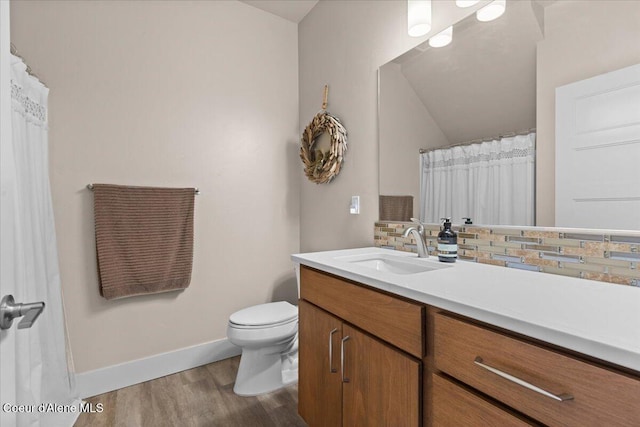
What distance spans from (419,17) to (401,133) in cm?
55

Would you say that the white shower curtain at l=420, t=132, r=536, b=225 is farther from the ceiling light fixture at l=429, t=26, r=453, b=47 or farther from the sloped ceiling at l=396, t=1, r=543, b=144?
the ceiling light fixture at l=429, t=26, r=453, b=47

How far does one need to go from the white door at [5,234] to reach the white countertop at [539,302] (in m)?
0.87

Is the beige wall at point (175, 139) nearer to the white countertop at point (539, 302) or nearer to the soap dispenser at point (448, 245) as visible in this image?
the white countertop at point (539, 302)

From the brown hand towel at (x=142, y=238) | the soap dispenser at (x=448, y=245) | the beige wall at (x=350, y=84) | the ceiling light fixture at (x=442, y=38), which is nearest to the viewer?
the soap dispenser at (x=448, y=245)

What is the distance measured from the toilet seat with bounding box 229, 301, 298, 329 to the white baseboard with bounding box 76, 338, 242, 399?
555 millimetres

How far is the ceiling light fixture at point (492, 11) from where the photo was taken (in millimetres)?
1258

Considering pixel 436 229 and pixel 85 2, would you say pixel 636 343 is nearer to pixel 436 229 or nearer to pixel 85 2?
pixel 436 229

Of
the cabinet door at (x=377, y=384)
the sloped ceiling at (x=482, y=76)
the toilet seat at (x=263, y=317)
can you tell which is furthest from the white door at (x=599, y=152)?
the toilet seat at (x=263, y=317)

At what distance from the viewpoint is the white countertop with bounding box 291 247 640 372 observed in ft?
1.79

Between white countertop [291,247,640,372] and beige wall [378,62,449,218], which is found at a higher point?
beige wall [378,62,449,218]

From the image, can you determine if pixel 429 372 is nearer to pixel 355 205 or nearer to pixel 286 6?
pixel 355 205

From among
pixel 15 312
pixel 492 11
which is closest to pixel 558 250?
pixel 492 11

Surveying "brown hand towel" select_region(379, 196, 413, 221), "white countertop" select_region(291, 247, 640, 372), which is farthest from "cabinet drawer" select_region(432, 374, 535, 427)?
"brown hand towel" select_region(379, 196, 413, 221)

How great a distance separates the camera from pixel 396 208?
5.76 ft
